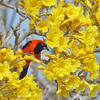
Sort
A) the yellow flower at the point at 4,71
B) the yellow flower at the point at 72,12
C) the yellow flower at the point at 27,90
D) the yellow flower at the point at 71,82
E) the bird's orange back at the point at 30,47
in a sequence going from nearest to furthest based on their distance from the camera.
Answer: the yellow flower at the point at 4,71 < the yellow flower at the point at 27,90 < the yellow flower at the point at 71,82 < the yellow flower at the point at 72,12 < the bird's orange back at the point at 30,47

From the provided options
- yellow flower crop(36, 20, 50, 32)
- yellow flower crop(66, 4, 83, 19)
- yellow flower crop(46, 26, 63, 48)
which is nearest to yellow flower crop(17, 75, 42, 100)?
yellow flower crop(46, 26, 63, 48)

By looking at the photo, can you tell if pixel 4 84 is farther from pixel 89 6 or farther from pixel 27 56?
pixel 89 6

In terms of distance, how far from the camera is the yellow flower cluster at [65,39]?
3.11 meters

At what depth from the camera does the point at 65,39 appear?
3.23 m

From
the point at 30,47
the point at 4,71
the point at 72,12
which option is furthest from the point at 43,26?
the point at 30,47

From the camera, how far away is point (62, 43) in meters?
3.19

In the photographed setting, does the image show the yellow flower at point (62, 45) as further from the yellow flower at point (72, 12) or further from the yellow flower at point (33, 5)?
the yellow flower at point (33, 5)

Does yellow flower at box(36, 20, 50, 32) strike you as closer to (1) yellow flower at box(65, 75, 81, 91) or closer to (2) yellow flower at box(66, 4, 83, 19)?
(2) yellow flower at box(66, 4, 83, 19)

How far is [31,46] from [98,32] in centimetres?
203

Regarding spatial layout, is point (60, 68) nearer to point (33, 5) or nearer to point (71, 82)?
point (71, 82)

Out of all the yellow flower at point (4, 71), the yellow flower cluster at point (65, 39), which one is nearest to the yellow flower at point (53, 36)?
the yellow flower cluster at point (65, 39)

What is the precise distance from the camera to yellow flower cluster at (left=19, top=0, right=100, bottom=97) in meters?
3.11

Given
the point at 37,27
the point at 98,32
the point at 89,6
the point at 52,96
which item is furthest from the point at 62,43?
the point at 52,96

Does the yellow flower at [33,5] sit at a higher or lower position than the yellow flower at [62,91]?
higher
